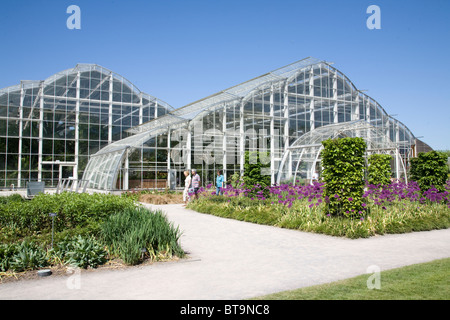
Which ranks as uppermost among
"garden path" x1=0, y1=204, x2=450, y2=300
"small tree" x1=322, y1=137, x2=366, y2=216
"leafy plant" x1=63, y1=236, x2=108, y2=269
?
"small tree" x1=322, y1=137, x2=366, y2=216

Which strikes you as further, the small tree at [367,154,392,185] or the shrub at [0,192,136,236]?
the small tree at [367,154,392,185]

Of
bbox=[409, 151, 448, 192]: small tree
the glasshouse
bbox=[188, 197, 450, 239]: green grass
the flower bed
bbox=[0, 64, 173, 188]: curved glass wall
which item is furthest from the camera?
bbox=[0, 64, 173, 188]: curved glass wall

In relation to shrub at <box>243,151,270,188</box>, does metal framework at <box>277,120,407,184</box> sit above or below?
above

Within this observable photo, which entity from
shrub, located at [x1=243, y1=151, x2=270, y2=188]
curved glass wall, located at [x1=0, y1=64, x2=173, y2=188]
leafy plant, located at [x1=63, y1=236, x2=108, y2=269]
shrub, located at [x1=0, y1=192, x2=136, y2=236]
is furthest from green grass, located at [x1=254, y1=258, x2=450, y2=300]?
curved glass wall, located at [x1=0, y1=64, x2=173, y2=188]

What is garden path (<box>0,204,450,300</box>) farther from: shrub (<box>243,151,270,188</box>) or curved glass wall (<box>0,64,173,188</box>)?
curved glass wall (<box>0,64,173,188</box>)

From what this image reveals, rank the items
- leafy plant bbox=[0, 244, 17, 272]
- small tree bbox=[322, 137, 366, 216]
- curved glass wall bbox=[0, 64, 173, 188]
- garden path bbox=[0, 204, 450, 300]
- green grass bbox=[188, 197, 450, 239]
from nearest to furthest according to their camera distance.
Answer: garden path bbox=[0, 204, 450, 300] < leafy plant bbox=[0, 244, 17, 272] < green grass bbox=[188, 197, 450, 239] < small tree bbox=[322, 137, 366, 216] < curved glass wall bbox=[0, 64, 173, 188]

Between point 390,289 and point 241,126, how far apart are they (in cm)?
2143

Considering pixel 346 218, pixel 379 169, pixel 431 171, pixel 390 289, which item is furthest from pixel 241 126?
pixel 390 289

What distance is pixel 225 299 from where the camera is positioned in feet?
14.1

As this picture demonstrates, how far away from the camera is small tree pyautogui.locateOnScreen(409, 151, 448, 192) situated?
1279 cm

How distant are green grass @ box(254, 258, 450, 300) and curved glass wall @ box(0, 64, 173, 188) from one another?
90.5 ft
